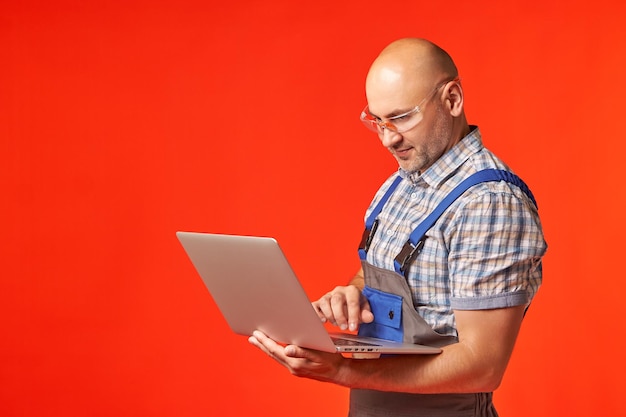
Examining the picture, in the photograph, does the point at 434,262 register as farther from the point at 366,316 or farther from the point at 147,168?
the point at 147,168

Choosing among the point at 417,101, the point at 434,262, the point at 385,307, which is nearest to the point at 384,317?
the point at 385,307

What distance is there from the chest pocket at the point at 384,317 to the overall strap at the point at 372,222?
93 mm

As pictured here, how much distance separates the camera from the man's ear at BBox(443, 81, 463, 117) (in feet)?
6.46

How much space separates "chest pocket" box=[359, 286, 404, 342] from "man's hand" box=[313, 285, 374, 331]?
0.02 m

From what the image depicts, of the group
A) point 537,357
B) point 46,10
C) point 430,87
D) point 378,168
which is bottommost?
point 537,357

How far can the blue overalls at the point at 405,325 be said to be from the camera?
1.87 metres

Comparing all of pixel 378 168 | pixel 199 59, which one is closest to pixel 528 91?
pixel 378 168

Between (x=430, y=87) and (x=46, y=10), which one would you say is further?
(x=46, y=10)

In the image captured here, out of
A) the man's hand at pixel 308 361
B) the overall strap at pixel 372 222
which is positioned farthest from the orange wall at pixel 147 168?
the man's hand at pixel 308 361

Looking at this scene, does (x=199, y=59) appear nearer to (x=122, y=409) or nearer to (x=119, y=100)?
(x=119, y=100)

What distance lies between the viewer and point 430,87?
1957 millimetres

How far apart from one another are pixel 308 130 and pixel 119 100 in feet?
2.43

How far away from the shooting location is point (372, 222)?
2.17 metres

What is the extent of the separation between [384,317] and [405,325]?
0.08 meters
